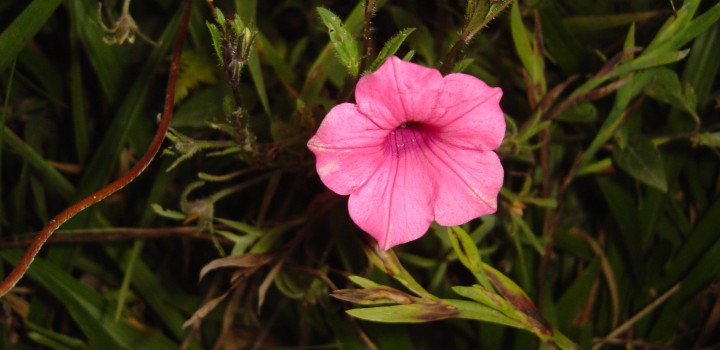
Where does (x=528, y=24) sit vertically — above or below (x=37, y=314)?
above

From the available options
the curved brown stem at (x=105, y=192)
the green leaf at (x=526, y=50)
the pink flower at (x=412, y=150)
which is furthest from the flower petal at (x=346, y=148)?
the green leaf at (x=526, y=50)

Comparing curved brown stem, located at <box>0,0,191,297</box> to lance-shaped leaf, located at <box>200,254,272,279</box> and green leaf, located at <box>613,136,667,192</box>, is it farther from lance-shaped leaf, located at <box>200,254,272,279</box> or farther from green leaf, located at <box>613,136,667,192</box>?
green leaf, located at <box>613,136,667,192</box>

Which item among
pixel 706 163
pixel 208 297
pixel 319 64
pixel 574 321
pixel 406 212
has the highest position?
pixel 319 64

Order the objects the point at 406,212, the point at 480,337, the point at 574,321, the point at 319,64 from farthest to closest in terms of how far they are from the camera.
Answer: the point at 574,321 < the point at 480,337 < the point at 319,64 < the point at 406,212

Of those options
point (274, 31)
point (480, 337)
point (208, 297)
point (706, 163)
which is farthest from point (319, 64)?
point (706, 163)

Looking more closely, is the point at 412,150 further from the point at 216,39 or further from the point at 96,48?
the point at 96,48

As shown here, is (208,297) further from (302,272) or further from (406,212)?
(406,212)

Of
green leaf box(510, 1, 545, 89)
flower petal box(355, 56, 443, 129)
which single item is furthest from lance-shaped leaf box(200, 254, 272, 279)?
green leaf box(510, 1, 545, 89)
